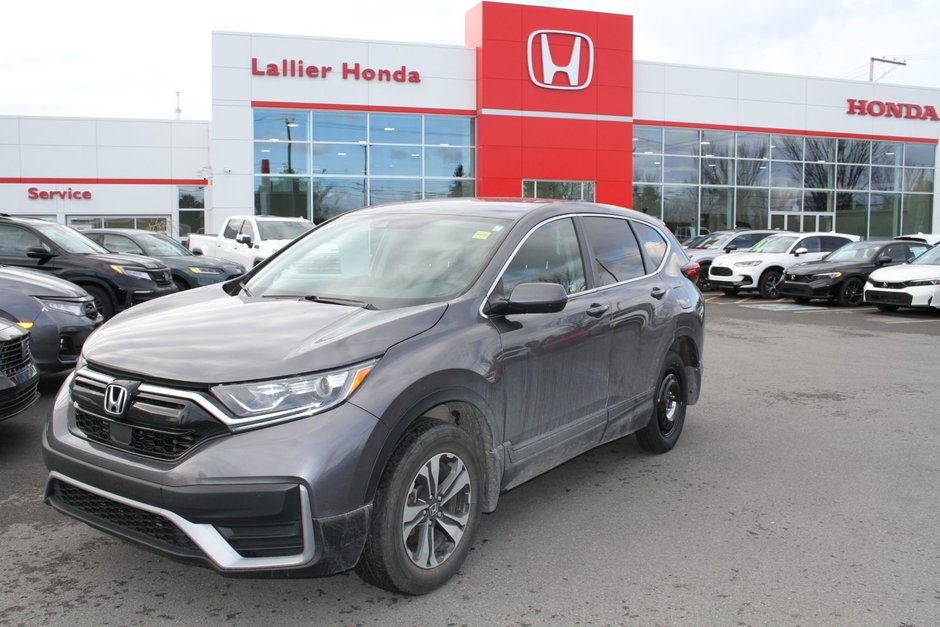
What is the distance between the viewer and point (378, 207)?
517cm

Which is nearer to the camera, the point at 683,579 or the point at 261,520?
the point at 261,520

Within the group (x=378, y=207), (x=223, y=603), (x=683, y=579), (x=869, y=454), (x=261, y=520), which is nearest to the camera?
(x=261, y=520)

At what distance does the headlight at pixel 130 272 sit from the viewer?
34.1ft

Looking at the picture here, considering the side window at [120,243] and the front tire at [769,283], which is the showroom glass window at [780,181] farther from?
the side window at [120,243]

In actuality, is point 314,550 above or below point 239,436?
below

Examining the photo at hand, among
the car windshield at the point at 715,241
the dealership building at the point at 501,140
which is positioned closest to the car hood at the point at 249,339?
the car windshield at the point at 715,241

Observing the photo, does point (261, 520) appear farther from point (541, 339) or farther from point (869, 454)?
point (869, 454)

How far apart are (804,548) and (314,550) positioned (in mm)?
2519

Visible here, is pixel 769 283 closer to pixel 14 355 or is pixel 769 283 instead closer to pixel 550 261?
pixel 550 261

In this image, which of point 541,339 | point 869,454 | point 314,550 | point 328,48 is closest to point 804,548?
point 541,339

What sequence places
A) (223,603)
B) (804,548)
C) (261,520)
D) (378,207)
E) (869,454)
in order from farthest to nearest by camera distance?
(869,454) < (378,207) < (804,548) < (223,603) < (261,520)

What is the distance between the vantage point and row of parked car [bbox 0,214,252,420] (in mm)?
5426

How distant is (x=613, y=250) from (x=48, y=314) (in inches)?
189

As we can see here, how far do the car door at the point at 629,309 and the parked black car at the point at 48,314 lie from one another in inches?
180
